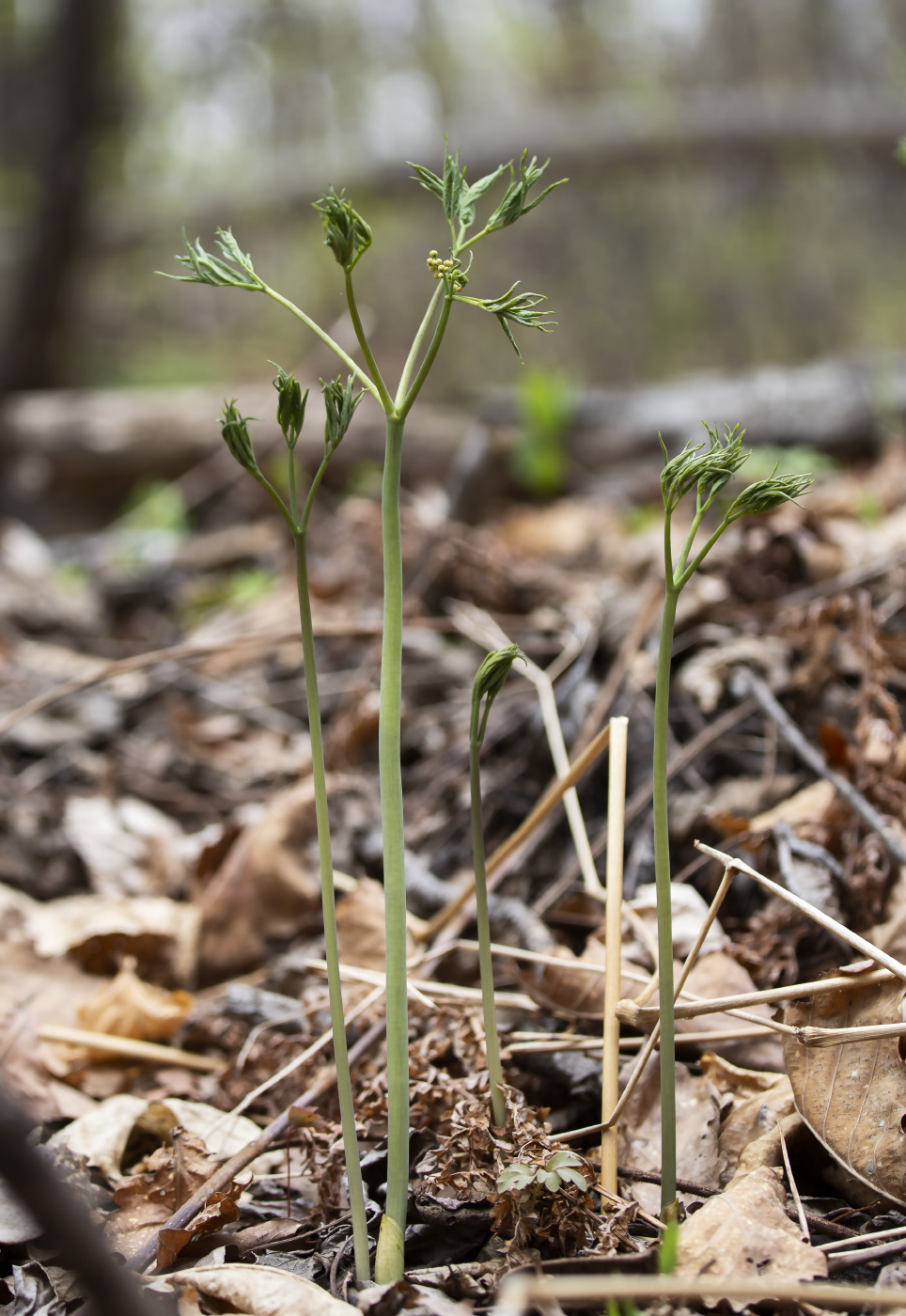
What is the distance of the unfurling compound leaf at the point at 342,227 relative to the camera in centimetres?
97

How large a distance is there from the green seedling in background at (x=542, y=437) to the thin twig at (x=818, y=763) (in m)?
2.86

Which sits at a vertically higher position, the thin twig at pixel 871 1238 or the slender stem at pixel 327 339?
the slender stem at pixel 327 339

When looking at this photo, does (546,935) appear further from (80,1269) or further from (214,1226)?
(80,1269)

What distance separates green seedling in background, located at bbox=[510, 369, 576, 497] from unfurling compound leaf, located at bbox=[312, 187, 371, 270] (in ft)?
12.6

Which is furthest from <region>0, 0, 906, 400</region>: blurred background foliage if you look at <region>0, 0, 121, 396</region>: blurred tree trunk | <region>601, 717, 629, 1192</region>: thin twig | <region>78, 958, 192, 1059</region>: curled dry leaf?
<region>601, 717, 629, 1192</region>: thin twig

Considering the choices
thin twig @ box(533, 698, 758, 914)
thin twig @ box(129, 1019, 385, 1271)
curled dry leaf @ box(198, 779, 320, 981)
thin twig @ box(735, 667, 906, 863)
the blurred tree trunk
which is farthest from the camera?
the blurred tree trunk

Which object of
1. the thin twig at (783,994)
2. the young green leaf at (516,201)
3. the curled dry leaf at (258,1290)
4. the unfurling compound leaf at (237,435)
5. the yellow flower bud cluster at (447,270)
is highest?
the young green leaf at (516,201)

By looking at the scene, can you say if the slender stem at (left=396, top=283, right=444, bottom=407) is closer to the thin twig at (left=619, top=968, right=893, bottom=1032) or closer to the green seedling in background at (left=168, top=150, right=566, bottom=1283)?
the green seedling in background at (left=168, top=150, right=566, bottom=1283)

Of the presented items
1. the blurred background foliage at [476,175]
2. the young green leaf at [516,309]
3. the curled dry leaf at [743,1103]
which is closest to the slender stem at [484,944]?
the curled dry leaf at [743,1103]

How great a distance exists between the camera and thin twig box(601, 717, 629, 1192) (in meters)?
1.19

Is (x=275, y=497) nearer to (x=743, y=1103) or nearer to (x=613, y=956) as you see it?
(x=613, y=956)

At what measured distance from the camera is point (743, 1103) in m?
1.32

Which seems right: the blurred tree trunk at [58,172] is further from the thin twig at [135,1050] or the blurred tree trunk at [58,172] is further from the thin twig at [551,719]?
the thin twig at [135,1050]

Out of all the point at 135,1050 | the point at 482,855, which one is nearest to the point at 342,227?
the point at 482,855
